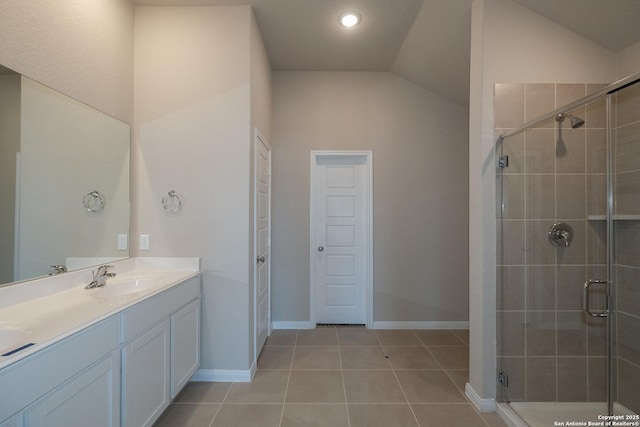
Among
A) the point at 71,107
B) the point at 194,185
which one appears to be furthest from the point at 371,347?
the point at 71,107

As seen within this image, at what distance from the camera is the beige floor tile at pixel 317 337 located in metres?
2.89

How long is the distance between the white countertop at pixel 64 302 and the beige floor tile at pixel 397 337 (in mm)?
2079

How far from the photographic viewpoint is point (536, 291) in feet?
6.12

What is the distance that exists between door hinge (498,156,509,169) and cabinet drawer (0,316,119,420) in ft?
7.90

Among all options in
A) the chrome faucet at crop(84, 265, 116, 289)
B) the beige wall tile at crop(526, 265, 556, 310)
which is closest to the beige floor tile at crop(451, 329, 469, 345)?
the beige wall tile at crop(526, 265, 556, 310)

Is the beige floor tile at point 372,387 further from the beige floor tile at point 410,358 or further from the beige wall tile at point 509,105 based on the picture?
the beige wall tile at point 509,105

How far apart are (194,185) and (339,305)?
86.2 inches

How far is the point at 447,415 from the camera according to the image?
6.04 feet

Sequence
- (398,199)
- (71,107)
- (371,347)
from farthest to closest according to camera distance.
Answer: (398,199) < (371,347) < (71,107)

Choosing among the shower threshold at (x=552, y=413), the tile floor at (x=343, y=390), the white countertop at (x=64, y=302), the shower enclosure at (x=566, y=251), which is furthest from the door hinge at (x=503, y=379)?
the white countertop at (x=64, y=302)

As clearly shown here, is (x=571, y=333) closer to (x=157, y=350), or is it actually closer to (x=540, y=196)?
(x=540, y=196)

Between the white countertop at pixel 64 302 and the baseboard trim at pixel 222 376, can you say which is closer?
the white countertop at pixel 64 302

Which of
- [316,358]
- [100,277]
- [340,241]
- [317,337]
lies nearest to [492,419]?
[316,358]

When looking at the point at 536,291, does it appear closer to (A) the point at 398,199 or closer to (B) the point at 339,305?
(A) the point at 398,199
